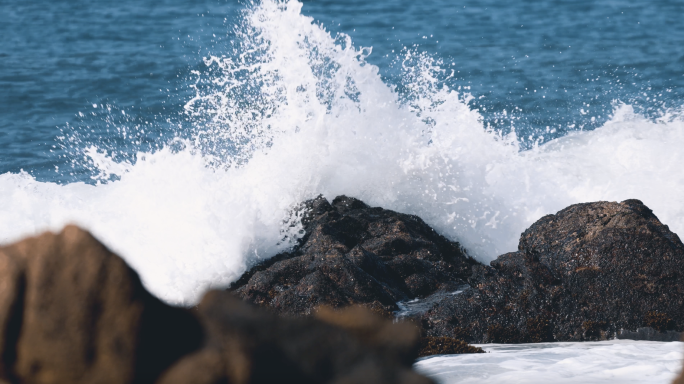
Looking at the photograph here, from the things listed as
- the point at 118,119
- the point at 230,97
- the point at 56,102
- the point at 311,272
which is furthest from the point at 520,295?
the point at 56,102

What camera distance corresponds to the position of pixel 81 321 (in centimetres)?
194

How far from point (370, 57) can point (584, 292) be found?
13.0 meters

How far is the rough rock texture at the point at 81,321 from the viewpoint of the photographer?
1.91 meters

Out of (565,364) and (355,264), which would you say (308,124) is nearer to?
(355,264)

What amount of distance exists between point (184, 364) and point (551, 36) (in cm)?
1969

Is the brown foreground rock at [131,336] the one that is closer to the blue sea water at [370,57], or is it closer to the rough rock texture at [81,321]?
the rough rock texture at [81,321]

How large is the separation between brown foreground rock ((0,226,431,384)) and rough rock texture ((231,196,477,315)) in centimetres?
364

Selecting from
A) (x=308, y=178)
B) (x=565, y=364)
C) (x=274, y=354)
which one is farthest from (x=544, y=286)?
(x=274, y=354)

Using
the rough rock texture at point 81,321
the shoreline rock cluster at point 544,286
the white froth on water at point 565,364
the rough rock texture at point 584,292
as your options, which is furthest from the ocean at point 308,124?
the white froth on water at point 565,364

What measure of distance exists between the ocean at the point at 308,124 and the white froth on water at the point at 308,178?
0.03 m

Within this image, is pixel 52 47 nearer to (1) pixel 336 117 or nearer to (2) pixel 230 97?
(2) pixel 230 97

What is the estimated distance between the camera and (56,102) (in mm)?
15602

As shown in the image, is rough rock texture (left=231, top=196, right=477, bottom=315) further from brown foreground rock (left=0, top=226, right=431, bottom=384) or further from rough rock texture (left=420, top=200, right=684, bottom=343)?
brown foreground rock (left=0, top=226, right=431, bottom=384)

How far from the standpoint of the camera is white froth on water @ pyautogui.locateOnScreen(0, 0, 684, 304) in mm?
7836
